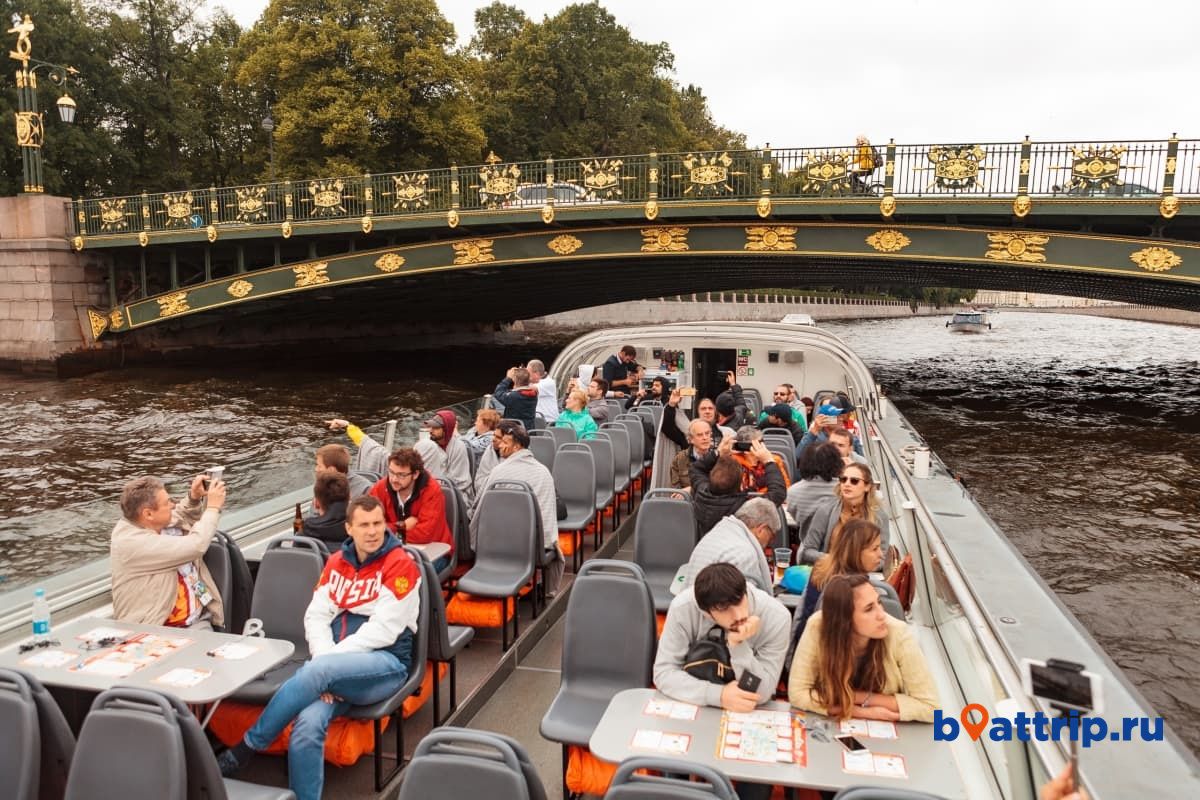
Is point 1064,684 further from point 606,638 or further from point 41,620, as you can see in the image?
point 41,620

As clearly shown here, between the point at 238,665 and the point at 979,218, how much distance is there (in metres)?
19.1

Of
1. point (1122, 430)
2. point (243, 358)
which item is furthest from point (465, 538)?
point (243, 358)

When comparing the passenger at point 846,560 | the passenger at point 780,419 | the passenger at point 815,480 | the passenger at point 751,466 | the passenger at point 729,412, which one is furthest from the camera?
the passenger at point 729,412

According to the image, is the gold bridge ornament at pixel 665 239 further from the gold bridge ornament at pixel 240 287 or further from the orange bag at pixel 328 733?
the orange bag at pixel 328 733

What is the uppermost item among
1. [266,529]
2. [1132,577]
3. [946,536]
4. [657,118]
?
[657,118]

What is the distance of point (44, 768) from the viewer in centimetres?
348

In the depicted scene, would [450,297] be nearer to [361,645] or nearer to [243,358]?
[243,358]

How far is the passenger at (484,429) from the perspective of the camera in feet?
28.4

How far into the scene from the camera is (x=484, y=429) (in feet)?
29.1

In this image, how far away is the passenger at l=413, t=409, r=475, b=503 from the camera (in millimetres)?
7824

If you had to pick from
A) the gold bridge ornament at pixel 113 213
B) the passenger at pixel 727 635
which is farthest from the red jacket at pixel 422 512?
the gold bridge ornament at pixel 113 213

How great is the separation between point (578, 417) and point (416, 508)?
14.5ft

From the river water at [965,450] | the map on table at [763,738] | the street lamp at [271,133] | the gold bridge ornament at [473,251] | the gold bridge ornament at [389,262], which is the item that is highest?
the street lamp at [271,133]

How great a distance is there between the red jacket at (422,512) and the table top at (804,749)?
2.85m
